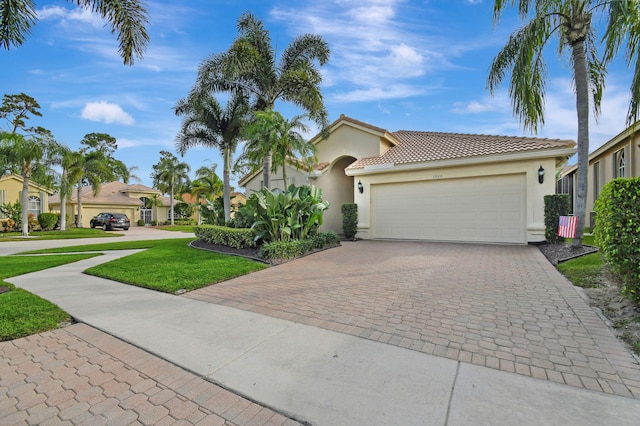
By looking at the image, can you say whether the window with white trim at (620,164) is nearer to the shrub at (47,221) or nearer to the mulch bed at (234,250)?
the mulch bed at (234,250)

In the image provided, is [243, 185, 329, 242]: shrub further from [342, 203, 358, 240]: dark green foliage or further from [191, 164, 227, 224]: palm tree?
[191, 164, 227, 224]: palm tree

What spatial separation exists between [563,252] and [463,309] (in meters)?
6.06

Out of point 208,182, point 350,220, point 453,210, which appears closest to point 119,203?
point 208,182

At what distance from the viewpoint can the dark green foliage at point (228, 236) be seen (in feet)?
32.4

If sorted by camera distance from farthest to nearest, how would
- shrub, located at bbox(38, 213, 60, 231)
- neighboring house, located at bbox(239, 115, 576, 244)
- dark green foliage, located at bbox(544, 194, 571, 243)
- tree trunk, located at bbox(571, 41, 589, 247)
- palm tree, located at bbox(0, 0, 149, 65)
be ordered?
shrub, located at bbox(38, 213, 60, 231), neighboring house, located at bbox(239, 115, 576, 244), dark green foliage, located at bbox(544, 194, 571, 243), tree trunk, located at bbox(571, 41, 589, 247), palm tree, located at bbox(0, 0, 149, 65)

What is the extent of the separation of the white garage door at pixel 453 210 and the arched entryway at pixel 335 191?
10.6 ft

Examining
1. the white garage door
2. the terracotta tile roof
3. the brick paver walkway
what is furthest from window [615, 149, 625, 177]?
the brick paver walkway

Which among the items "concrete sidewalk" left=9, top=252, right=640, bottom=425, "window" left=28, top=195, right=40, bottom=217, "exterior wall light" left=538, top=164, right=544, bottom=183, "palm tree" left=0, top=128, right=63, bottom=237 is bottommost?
"concrete sidewalk" left=9, top=252, right=640, bottom=425

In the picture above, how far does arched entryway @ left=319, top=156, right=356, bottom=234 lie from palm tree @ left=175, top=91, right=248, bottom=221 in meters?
5.01

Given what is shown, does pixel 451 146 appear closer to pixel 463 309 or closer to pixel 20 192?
pixel 463 309

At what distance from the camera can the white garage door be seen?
11.0 meters

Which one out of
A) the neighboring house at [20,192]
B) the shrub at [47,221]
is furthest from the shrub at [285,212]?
the neighboring house at [20,192]

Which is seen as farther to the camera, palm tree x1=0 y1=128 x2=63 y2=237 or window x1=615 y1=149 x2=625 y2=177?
palm tree x1=0 y1=128 x2=63 y2=237

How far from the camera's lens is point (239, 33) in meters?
12.7
